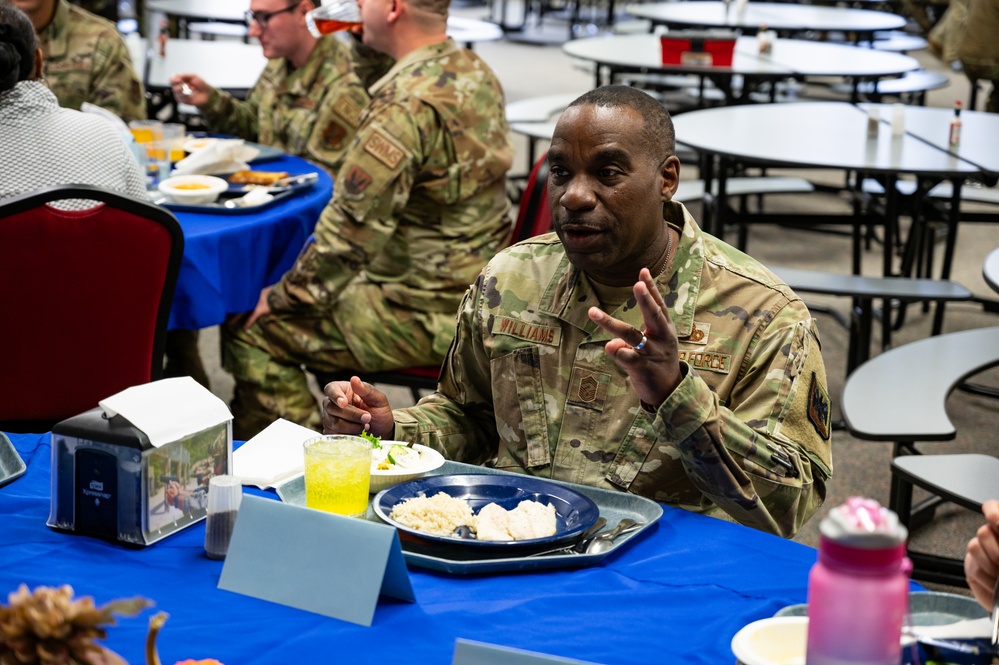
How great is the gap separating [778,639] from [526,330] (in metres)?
0.81

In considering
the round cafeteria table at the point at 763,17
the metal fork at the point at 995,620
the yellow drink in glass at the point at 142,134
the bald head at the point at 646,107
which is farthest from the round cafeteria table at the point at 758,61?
the metal fork at the point at 995,620

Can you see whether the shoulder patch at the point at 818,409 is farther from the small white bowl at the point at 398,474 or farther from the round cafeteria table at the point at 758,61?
the round cafeteria table at the point at 758,61

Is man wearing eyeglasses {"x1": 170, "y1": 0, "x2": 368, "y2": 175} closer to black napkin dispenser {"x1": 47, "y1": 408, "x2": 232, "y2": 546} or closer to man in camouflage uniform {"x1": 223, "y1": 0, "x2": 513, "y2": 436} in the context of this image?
man in camouflage uniform {"x1": 223, "y1": 0, "x2": 513, "y2": 436}

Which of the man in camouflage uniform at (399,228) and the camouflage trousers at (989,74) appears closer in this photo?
the man in camouflage uniform at (399,228)

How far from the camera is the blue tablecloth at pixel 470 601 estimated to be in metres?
1.21

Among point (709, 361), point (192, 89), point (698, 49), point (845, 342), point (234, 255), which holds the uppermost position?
point (698, 49)

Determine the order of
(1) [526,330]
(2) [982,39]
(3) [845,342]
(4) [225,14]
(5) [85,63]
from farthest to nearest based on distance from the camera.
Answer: (4) [225,14]
(2) [982,39]
(3) [845,342]
(5) [85,63]
(1) [526,330]

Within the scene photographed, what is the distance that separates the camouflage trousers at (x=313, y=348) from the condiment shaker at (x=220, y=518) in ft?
5.89

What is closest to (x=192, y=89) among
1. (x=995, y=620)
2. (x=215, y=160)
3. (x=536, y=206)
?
(x=215, y=160)

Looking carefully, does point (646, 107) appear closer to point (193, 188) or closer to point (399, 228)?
point (399, 228)

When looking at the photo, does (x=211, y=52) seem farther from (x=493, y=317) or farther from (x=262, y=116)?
(x=493, y=317)

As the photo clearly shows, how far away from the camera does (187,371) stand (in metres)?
3.86

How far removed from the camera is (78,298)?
2428 mm

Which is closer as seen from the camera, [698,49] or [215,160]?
[215,160]
